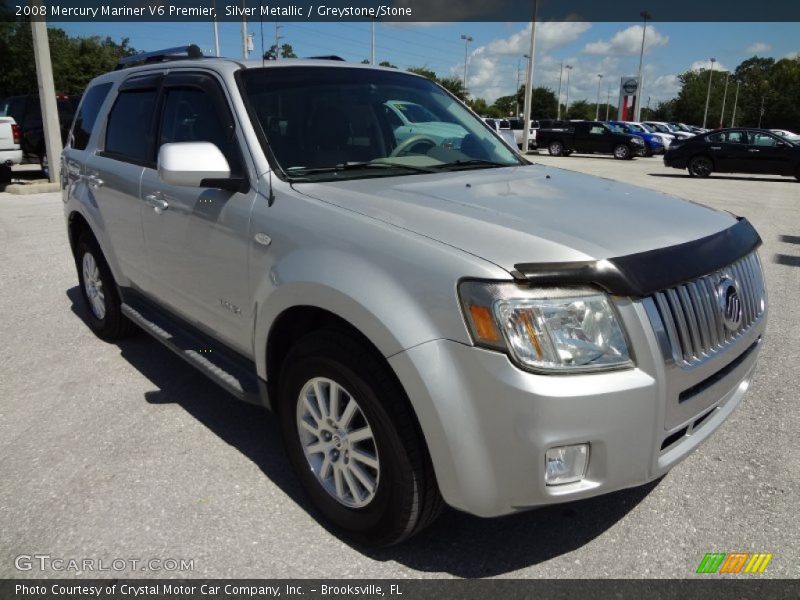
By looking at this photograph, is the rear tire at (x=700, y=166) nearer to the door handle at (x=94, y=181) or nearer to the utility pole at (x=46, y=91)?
the utility pole at (x=46, y=91)

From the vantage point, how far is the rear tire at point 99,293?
472cm

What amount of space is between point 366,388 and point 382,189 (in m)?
0.90

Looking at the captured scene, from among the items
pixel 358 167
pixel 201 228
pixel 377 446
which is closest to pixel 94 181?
pixel 201 228

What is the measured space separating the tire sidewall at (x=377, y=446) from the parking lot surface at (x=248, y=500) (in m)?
0.11

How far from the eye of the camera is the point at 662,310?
83.7 inches

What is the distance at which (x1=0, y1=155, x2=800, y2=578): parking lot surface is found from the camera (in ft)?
8.30

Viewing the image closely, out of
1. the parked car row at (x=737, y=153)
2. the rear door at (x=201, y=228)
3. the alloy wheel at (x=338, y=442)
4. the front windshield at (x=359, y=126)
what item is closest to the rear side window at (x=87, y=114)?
the rear door at (x=201, y=228)

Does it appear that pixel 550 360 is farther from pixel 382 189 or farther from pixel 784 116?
pixel 784 116

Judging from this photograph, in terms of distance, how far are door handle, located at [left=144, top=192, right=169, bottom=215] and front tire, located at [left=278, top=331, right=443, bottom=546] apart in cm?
135

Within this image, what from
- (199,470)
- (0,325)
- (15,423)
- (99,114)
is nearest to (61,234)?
(0,325)

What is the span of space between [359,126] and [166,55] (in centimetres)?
191

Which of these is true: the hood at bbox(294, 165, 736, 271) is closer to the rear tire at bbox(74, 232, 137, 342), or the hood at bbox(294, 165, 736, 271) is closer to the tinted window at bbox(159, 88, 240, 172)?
the tinted window at bbox(159, 88, 240, 172)

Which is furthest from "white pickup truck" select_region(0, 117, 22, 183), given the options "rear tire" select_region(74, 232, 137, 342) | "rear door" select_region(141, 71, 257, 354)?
"rear door" select_region(141, 71, 257, 354)

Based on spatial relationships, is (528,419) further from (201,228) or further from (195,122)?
(195,122)
